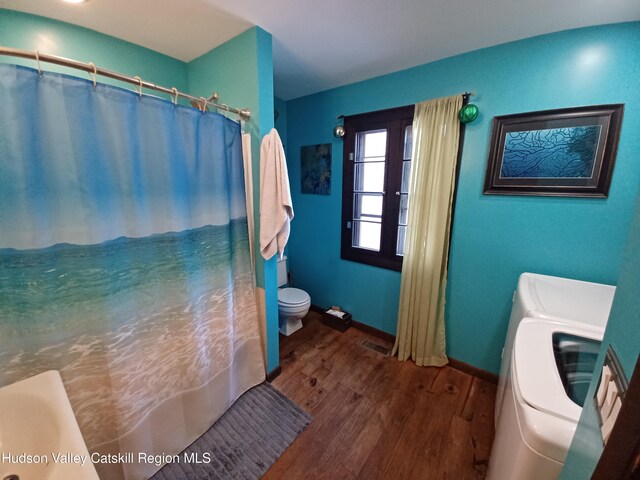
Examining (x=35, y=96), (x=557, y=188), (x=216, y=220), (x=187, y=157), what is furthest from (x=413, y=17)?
(x=35, y=96)

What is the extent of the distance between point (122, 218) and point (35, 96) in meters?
0.49

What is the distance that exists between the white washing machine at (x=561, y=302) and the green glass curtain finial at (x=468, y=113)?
110cm

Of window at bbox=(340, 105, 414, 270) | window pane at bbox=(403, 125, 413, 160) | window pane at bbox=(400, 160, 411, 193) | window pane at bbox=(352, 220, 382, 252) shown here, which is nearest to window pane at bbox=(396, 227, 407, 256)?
window at bbox=(340, 105, 414, 270)

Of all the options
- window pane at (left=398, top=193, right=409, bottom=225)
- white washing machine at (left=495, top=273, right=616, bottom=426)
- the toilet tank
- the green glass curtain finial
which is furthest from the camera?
the toilet tank

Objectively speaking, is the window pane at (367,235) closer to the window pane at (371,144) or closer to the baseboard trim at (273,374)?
the window pane at (371,144)

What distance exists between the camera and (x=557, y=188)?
1500 mm

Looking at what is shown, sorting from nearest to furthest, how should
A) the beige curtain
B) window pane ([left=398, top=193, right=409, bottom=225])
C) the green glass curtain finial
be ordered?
the green glass curtain finial, the beige curtain, window pane ([left=398, top=193, right=409, bottom=225])

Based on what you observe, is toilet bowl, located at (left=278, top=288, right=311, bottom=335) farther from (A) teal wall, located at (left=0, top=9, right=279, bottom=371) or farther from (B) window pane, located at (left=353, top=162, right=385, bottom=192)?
(B) window pane, located at (left=353, top=162, right=385, bottom=192)

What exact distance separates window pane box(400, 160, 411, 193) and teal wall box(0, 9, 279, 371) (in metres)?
1.16

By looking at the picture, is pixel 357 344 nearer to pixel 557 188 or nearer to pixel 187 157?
pixel 557 188

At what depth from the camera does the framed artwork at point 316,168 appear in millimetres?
2480

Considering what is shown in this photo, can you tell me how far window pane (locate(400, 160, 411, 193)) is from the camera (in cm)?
207

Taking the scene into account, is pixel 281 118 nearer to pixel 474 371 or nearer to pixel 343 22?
pixel 343 22

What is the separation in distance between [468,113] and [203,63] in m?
1.93
